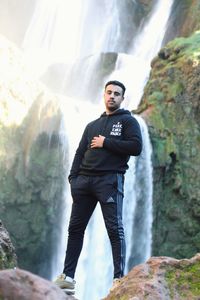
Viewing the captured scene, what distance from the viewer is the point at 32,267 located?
11.6 metres

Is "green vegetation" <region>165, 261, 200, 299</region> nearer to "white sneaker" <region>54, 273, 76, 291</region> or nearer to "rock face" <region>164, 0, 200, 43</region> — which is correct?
"white sneaker" <region>54, 273, 76, 291</region>

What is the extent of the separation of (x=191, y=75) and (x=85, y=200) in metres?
9.24

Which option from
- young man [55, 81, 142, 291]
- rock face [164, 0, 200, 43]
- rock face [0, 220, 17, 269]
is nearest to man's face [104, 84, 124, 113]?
young man [55, 81, 142, 291]

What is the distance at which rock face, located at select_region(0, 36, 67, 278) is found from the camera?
1106cm

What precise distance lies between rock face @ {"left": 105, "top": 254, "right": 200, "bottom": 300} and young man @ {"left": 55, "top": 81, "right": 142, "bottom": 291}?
0.94m

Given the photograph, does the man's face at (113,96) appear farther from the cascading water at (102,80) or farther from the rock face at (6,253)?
the cascading water at (102,80)

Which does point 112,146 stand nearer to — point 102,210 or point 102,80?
point 102,210

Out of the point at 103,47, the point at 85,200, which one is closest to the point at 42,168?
the point at 85,200

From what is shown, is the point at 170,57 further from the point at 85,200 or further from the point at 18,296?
the point at 18,296

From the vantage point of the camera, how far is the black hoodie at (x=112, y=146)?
380 cm

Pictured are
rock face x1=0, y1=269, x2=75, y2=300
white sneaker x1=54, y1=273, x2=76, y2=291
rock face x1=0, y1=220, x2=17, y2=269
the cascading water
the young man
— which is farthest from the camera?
the cascading water

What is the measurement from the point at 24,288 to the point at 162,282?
104 centimetres

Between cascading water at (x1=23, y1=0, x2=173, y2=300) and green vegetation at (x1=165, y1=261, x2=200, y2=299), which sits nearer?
green vegetation at (x1=165, y1=261, x2=200, y2=299)

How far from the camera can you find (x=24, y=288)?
5.75 feet
